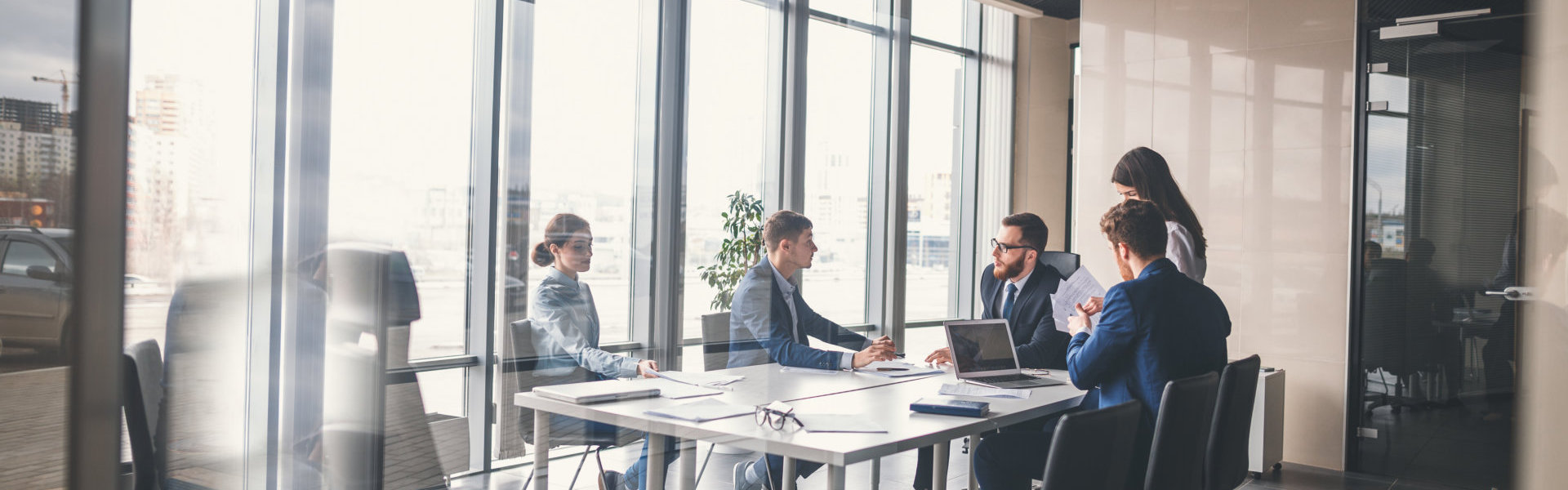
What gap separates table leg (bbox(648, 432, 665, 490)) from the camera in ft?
9.32

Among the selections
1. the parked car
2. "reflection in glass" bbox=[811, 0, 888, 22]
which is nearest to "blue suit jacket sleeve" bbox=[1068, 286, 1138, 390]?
the parked car

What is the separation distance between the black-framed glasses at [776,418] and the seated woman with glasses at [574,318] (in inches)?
23.4

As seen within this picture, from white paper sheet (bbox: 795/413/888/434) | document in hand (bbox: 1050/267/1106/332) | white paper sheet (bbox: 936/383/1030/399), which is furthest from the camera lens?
document in hand (bbox: 1050/267/1106/332)

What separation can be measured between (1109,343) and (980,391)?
58cm

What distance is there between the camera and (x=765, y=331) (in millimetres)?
3801

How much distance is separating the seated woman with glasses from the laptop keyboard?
1.21m

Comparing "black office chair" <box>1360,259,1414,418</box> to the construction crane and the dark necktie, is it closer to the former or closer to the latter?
the dark necktie

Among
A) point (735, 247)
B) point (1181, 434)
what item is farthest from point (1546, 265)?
point (735, 247)

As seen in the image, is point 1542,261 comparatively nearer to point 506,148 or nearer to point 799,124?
point 506,148

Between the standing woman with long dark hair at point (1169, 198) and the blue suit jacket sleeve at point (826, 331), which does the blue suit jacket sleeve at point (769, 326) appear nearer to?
the blue suit jacket sleeve at point (826, 331)

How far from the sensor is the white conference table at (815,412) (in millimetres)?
2422

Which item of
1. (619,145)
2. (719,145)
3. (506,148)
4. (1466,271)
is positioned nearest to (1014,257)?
(719,145)

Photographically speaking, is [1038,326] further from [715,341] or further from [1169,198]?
[715,341]

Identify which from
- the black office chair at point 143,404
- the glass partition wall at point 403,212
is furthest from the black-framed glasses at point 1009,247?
the black office chair at point 143,404
